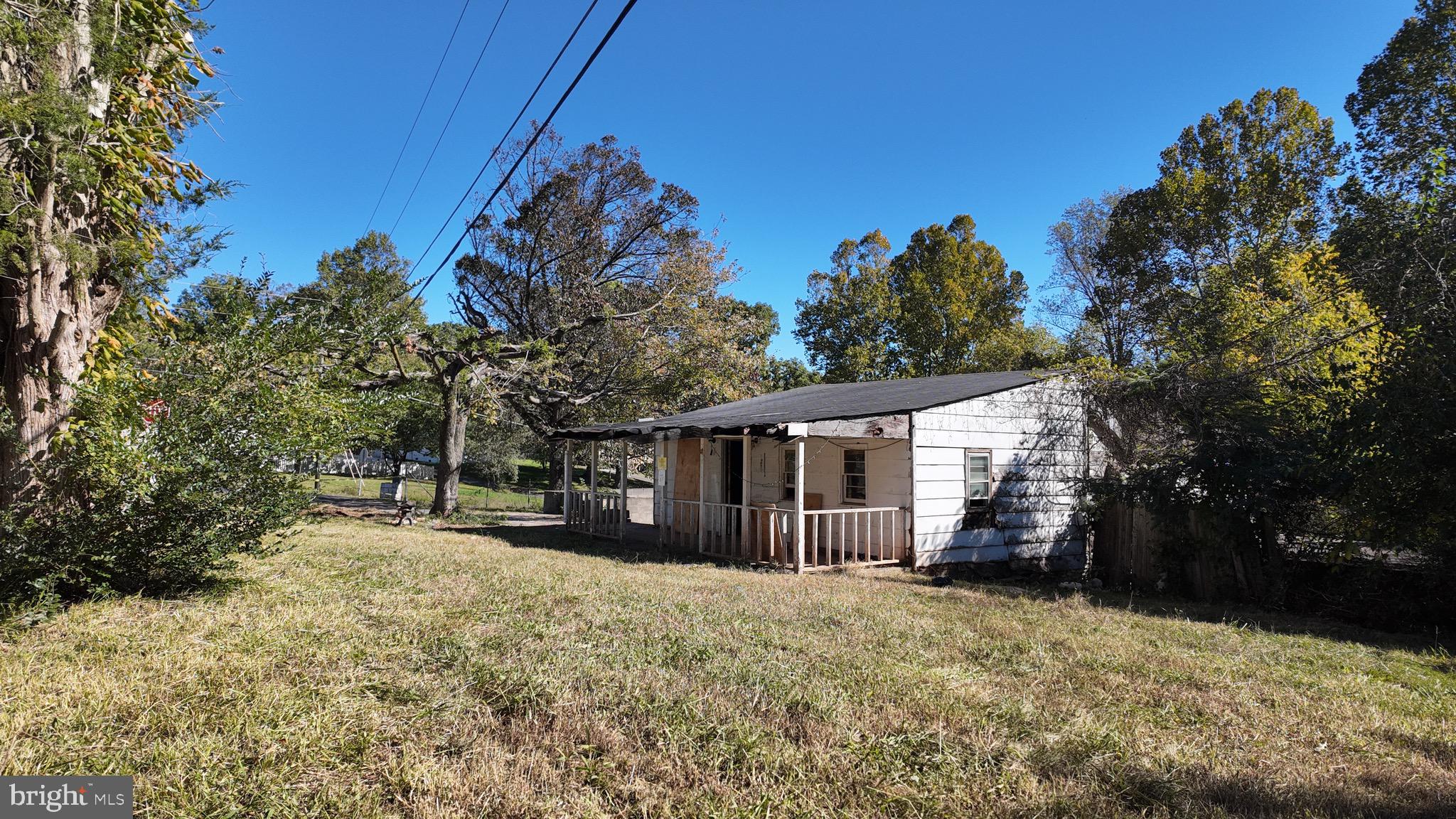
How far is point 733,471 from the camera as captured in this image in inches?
600

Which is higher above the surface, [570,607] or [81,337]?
[81,337]

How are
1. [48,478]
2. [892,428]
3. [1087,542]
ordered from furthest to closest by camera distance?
1. [1087,542]
2. [892,428]
3. [48,478]

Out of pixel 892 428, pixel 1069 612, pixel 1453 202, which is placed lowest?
pixel 1069 612

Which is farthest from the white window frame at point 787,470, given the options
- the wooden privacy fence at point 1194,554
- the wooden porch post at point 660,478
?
the wooden privacy fence at point 1194,554

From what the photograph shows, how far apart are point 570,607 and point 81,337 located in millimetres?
4211

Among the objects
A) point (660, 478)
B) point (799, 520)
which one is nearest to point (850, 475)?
point (799, 520)

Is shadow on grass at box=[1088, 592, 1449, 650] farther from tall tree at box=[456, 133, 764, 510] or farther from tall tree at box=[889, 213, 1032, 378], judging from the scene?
tall tree at box=[889, 213, 1032, 378]

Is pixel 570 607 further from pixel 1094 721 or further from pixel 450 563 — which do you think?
pixel 1094 721

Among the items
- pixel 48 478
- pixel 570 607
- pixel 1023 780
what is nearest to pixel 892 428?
pixel 570 607

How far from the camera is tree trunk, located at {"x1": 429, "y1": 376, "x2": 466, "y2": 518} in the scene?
16.7 meters

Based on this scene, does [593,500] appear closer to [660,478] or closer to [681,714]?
[660,478]

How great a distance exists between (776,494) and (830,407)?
282cm

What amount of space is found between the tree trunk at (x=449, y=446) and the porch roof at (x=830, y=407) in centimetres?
285

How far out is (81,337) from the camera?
520 centimetres
